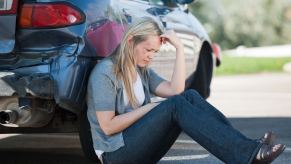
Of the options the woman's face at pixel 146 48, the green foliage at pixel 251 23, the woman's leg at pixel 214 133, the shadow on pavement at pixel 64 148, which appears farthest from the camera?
the green foliage at pixel 251 23

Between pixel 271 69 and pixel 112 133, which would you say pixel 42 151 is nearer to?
pixel 112 133

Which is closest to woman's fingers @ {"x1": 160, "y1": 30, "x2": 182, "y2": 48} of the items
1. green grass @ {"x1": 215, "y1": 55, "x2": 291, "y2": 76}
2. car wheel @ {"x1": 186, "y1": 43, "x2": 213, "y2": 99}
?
car wheel @ {"x1": 186, "y1": 43, "x2": 213, "y2": 99}

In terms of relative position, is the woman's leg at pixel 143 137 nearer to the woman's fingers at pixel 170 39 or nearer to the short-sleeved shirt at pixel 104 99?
the short-sleeved shirt at pixel 104 99

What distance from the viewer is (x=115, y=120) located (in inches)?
167

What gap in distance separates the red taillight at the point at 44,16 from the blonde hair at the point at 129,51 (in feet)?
1.29

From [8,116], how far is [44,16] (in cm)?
66

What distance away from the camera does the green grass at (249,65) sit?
21.1 meters

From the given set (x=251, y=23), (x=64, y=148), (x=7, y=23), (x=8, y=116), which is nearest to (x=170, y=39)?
(x=7, y=23)

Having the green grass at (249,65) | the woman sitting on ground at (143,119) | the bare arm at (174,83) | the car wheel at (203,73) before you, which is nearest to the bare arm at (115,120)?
the woman sitting on ground at (143,119)

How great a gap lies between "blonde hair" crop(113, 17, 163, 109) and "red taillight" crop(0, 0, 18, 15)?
27.5 inches

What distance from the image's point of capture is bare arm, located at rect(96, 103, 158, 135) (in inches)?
167

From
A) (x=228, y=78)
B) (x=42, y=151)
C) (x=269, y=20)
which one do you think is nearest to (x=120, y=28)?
(x=42, y=151)

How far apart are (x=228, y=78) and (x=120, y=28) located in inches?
574

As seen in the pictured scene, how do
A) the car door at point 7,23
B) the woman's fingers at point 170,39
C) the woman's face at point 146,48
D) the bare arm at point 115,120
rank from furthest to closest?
the woman's fingers at point 170,39, the car door at point 7,23, the woman's face at point 146,48, the bare arm at point 115,120
